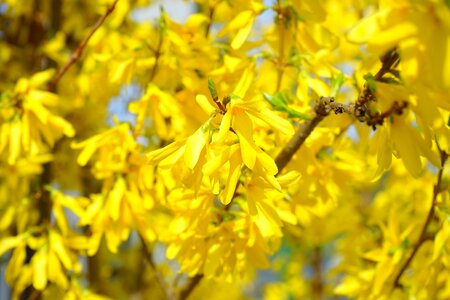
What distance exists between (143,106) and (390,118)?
0.75 meters

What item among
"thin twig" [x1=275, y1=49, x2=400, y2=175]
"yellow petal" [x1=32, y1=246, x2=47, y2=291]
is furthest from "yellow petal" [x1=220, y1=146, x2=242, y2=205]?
"yellow petal" [x1=32, y1=246, x2=47, y2=291]

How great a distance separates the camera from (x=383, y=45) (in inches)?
26.8

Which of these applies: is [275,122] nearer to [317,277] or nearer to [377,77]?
[377,77]

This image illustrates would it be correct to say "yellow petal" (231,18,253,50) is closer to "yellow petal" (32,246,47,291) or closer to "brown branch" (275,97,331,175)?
"brown branch" (275,97,331,175)

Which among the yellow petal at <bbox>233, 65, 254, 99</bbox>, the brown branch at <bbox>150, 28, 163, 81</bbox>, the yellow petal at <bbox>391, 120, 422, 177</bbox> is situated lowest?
the brown branch at <bbox>150, 28, 163, 81</bbox>

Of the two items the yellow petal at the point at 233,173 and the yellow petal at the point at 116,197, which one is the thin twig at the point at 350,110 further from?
the yellow petal at the point at 116,197

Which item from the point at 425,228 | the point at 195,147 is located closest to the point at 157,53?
the point at 195,147

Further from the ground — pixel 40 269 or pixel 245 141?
pixel 245 141

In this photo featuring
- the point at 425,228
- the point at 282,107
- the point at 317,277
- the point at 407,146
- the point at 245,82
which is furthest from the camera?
the point at 317,277

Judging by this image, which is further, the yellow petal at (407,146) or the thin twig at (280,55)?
the thin twig at (280,55)

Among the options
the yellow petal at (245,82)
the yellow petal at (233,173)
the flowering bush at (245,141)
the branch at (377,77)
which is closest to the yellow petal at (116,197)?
the flowering bush at (245,141)

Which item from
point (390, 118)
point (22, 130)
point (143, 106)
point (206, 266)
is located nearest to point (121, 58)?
point (143, 106)

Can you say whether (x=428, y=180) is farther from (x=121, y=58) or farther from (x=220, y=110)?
(x=220, y=110)

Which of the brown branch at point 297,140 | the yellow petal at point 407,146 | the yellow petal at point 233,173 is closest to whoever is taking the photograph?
the yellow petal at point 407,146
